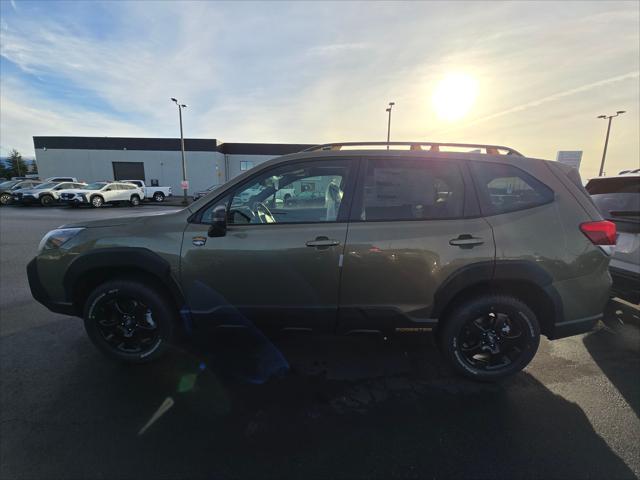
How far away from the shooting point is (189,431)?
2.07 m

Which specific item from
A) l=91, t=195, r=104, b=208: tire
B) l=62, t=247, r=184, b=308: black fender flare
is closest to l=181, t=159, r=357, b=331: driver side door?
l=62, t=247, r=184, b=308: black fender flare

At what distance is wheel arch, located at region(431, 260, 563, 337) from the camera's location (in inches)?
94.0

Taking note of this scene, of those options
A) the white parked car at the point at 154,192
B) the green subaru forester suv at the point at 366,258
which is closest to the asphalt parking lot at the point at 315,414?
the green subaru forester suv at the point at 366,258

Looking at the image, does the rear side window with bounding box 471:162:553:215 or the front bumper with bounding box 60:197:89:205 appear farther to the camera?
the front bumper with bounding box 60:197:89:205

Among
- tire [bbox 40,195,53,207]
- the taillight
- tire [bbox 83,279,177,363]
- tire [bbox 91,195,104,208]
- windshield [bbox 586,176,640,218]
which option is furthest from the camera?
tire [bbox 40,195,53,207]

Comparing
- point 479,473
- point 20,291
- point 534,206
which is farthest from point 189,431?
point 20,291

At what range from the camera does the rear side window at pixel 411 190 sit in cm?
246

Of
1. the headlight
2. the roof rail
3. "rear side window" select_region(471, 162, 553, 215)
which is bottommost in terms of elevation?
the headlight

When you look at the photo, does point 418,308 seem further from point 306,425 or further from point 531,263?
point 306,425

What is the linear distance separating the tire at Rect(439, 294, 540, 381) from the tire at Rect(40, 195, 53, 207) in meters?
26.9

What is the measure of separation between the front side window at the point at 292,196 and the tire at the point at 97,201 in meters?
22.8

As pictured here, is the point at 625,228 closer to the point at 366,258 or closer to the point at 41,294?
the point at 366,258

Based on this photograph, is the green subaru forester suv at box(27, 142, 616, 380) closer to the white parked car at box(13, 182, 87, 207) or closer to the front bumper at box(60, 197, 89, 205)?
the front bumper at box(60, 197, 89, 205)

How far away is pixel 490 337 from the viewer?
259 cm
